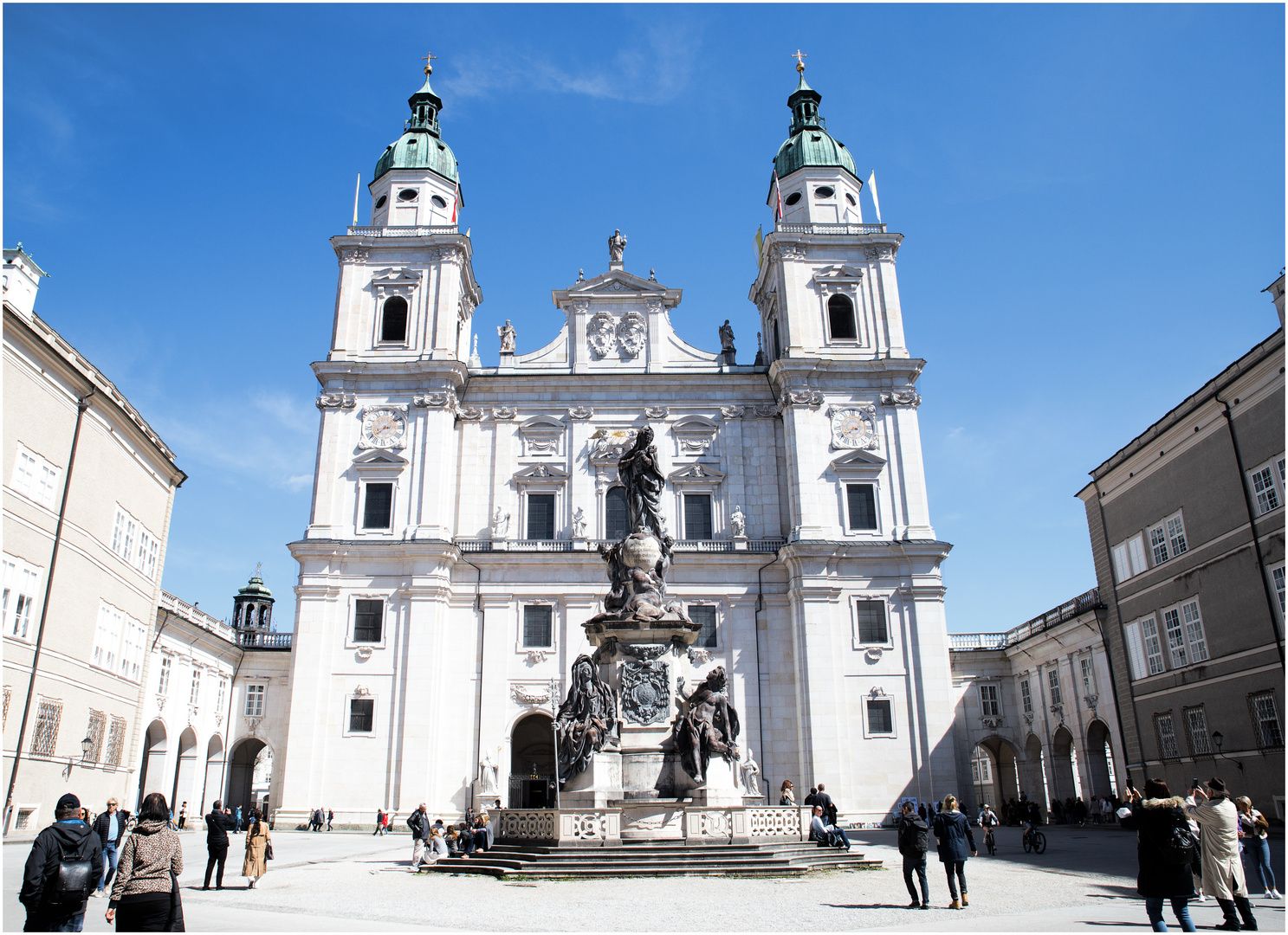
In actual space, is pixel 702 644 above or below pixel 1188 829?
above

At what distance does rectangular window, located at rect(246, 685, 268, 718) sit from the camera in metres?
43.0

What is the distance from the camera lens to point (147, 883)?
7.25m

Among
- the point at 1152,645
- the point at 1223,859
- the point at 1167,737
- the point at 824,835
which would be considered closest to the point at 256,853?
the point at 824,835

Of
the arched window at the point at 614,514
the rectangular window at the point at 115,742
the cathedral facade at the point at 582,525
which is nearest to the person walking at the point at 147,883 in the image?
the rectangular window at the point at 115,742

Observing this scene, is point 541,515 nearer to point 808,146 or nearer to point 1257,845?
point 808,146

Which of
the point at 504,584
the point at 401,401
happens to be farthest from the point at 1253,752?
the point at 401,401

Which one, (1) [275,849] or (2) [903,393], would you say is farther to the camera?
(2) [903,393]

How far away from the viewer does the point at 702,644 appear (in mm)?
36844

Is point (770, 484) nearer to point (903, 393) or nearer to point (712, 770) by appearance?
point (903, 393)

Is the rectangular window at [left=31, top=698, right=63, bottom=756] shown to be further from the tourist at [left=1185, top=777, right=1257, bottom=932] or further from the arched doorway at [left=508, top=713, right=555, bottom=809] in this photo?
the tourist at [left=1185, top=777, right=1257, bottom=932]

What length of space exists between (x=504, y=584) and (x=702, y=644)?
801 centimetres

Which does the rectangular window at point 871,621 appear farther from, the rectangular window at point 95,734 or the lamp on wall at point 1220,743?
the rectangular window at point 95,734

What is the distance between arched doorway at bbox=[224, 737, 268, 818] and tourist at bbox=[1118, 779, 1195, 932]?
144 feet

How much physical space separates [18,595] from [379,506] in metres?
14.7
